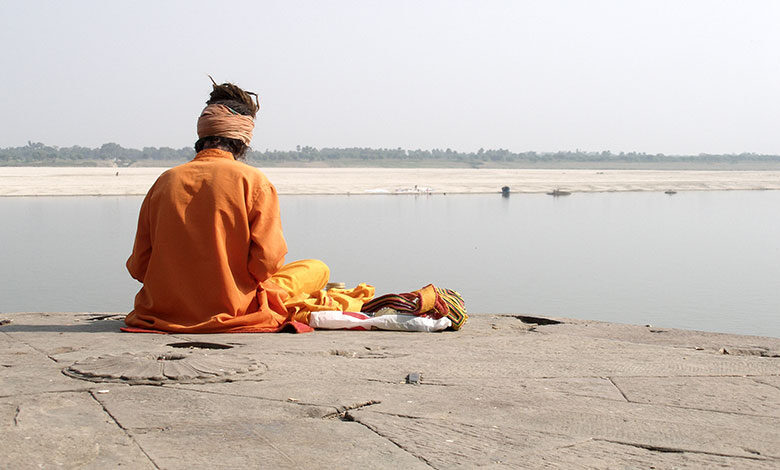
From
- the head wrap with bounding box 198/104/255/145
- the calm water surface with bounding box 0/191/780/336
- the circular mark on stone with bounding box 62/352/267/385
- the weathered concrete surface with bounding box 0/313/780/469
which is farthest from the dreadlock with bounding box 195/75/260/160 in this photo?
the calm water surface with bounding box 0/191/780/336

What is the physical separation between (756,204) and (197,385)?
35739 millimetres

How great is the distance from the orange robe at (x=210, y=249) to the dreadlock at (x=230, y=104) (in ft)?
A: 0.43

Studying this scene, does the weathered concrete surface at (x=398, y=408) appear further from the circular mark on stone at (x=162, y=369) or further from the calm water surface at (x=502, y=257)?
the calm water surface at (x=502, y=257)

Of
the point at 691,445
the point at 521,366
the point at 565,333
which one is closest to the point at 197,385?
the point at 521,366

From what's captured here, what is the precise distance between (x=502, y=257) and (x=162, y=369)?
38.6 feet

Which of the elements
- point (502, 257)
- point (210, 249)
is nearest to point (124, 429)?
point (210, 249)

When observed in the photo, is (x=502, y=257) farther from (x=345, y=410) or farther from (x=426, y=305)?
(x=345, y=410)

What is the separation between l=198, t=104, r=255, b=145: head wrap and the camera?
488cm

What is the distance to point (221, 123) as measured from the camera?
4.88 m

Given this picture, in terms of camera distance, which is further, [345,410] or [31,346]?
[31,346]

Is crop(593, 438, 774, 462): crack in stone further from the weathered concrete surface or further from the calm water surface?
the calm water surface

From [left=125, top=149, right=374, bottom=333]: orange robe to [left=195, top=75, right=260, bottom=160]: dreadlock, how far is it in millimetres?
131

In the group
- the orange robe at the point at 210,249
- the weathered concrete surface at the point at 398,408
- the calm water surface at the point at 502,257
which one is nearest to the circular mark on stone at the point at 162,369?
the weathered concrete surface at the point at 398,408

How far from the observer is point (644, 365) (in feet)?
12.8
